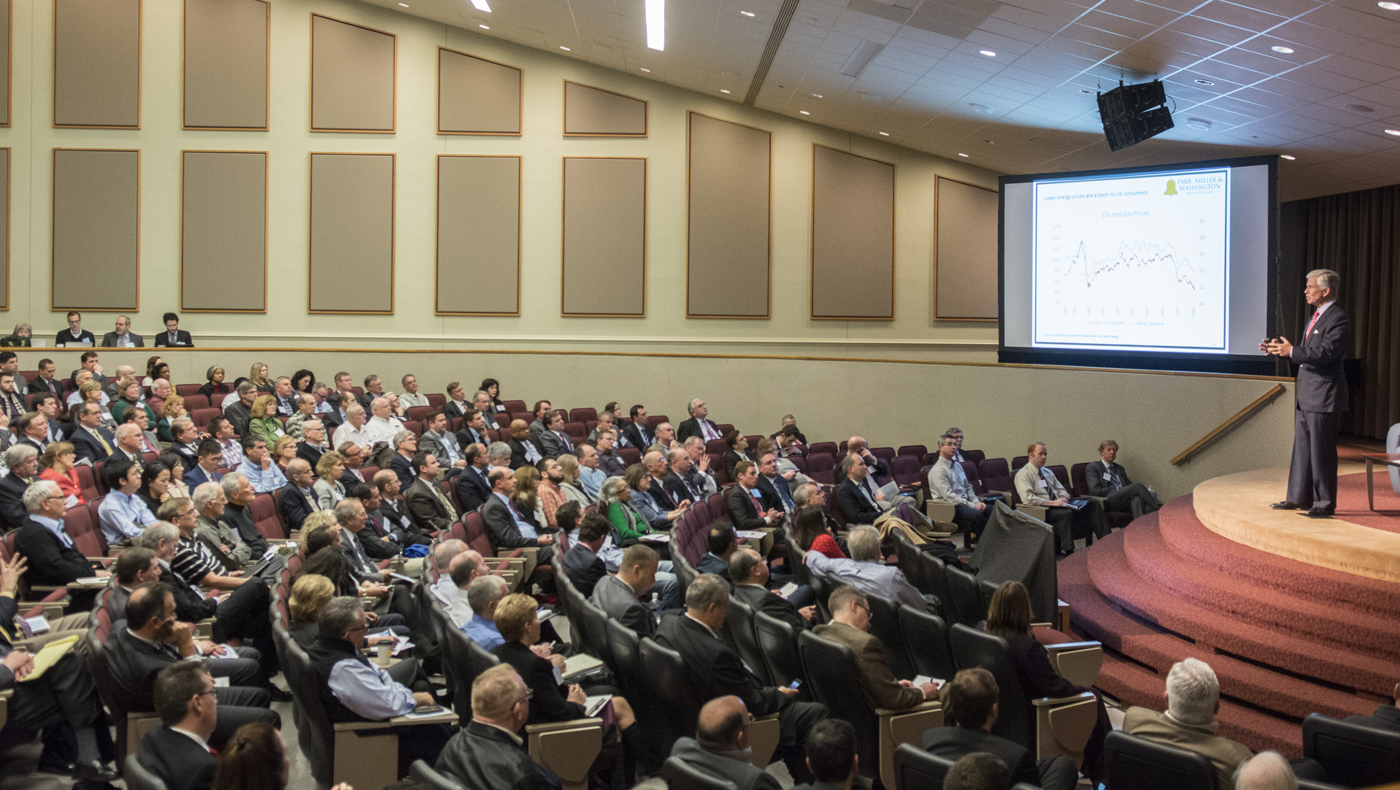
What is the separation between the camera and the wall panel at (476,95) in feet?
43.0

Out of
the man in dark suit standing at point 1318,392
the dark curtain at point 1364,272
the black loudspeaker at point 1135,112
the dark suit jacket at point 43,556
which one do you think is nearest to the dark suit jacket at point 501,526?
the dark suit jacket at point 43,556

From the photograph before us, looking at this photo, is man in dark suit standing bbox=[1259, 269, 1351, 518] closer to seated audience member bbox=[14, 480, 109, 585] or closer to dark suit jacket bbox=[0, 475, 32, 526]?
seated audience member bbox=[14, 480, 109, 585]

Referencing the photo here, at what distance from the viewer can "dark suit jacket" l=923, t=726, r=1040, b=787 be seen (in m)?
2.96

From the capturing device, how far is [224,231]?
13.1 metres

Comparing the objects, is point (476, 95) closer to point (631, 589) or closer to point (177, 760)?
point (631, 589)

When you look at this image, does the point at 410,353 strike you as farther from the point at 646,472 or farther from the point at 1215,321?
the point at 1215,321

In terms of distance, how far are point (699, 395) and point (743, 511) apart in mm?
5849

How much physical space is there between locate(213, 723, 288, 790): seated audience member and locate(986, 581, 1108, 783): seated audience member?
8.49ft

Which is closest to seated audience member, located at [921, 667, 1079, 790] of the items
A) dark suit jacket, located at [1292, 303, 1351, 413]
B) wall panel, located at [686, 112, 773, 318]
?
dark suit jacket, located at [1292, 303, 1351, 413]

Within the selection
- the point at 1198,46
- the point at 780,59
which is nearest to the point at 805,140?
the point at 780,59

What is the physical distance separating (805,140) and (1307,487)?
8718mm

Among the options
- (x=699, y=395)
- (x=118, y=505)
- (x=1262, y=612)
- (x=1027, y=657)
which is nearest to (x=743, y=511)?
(x=1262, y=612)

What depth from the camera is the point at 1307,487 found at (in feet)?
18.6

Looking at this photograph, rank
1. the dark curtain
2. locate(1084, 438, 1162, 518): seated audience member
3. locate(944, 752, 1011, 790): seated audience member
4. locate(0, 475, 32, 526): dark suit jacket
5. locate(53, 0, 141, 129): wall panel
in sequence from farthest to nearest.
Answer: locate(53, 0, 141, 129): wall panel, the dark curtain, locate(1084, 438, 1162, 518): seated audience member, locate(0, 475, 32, 526): dark suit jacket, locate(944, 752, 1011, 790): seated audience member
